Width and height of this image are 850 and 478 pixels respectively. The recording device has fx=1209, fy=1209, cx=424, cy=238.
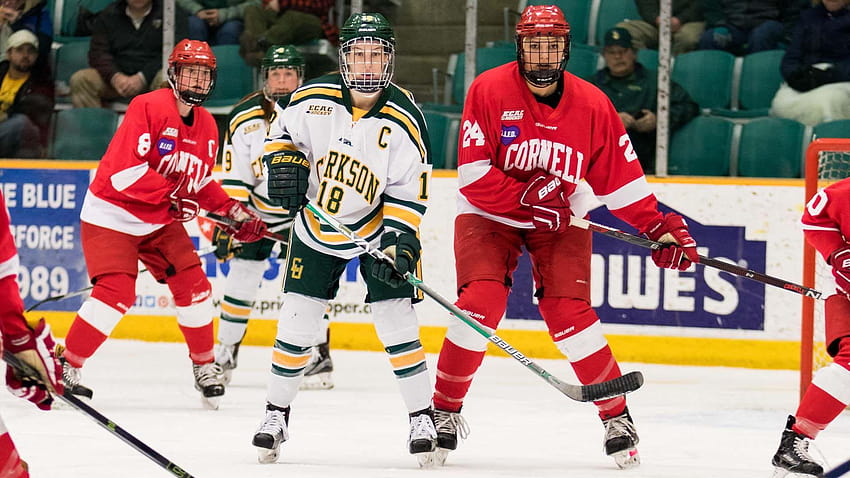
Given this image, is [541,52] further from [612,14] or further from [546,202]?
[612,14]

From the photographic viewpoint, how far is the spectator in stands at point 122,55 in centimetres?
636

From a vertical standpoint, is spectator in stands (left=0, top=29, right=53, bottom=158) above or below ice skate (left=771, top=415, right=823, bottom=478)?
above

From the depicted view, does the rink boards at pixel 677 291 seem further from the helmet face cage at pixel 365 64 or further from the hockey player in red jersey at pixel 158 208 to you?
the helmet face cage at pixel 365 64

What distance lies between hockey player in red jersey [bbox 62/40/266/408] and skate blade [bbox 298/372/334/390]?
24.7 inches

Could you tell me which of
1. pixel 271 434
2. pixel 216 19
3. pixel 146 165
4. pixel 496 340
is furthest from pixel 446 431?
pixel 216 19

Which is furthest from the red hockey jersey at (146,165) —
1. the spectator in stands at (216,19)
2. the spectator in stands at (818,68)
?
the spectator in stands at (818,68)

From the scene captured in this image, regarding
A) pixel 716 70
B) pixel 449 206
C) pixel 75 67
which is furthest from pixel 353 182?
pixel 75 67

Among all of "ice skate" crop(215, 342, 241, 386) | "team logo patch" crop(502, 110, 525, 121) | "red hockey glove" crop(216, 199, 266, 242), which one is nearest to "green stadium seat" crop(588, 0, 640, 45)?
"red hockey glove" crop(216, 199, 266, 242)

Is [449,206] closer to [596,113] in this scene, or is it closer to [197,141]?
[197,141]

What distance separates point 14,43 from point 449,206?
2.63 metres

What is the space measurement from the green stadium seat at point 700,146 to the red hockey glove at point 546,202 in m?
2.37

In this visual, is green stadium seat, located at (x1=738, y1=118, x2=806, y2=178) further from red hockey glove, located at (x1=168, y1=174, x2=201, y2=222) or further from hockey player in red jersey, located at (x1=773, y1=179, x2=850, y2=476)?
red hockey glove, located at (x1=168, y1=174, x2=201, y2=222)

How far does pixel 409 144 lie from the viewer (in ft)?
11.1

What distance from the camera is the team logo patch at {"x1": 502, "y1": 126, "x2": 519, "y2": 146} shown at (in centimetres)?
354
